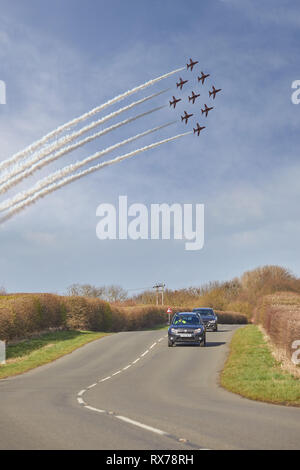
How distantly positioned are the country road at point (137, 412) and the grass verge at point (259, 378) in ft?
1.75

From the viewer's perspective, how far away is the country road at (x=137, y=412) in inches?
313

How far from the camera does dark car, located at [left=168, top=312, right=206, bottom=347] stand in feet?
92.9

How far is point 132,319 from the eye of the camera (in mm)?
53562

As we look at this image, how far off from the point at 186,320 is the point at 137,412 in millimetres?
17760

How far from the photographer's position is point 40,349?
103 ft

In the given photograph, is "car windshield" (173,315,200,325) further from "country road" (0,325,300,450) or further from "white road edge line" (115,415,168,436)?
"white road edge line" (115,415,168,436)

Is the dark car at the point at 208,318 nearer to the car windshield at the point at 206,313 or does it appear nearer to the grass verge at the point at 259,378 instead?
the car windshield at the point at 206,313

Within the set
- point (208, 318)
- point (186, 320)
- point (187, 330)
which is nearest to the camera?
point (187, 330)

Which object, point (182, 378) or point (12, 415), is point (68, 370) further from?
point (12, 415)

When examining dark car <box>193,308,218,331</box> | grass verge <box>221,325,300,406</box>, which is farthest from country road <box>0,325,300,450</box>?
dark car <box>193,308,218,331</box>

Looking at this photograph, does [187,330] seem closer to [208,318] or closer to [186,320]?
[186,320]

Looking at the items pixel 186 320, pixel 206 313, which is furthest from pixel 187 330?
pixel 206 313

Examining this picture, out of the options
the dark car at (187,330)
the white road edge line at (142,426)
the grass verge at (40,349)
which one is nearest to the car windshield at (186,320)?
the dark car at (187,330)

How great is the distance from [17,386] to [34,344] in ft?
50.0
